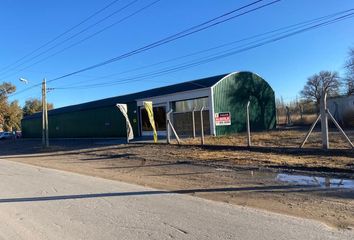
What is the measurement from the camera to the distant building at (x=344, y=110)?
34.6 meters

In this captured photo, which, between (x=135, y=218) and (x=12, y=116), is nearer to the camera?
(x=135, y=218)

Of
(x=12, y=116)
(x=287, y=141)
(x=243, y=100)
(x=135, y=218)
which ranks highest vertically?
(x=12, y=116)

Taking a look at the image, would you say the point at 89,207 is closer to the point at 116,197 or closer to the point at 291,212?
the point at 116,197

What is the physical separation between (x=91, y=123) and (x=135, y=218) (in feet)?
123

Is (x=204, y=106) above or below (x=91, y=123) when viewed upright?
above

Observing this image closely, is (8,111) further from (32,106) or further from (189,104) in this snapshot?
(189,104)

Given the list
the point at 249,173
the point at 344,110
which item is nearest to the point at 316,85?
the point at 344,110

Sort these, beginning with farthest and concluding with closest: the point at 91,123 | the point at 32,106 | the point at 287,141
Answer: the point at 32,106 < the point at 91,123 < the point at 287,141

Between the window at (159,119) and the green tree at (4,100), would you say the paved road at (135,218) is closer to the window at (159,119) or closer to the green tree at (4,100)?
the window at (159,119)

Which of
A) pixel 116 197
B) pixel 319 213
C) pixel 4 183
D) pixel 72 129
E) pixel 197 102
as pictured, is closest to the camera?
pixel 319 213

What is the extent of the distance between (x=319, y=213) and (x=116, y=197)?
4.71 metres

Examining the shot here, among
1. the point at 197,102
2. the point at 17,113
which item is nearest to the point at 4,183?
the point at 197,102

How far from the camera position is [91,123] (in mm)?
44125

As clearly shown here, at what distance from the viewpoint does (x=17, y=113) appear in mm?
108000
